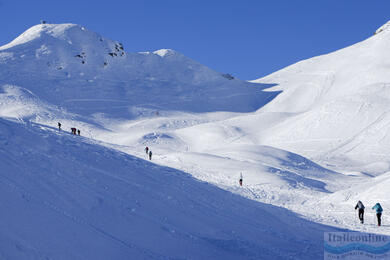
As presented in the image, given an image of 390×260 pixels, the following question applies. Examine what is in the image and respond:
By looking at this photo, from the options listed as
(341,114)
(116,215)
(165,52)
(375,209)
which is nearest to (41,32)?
(165,52)

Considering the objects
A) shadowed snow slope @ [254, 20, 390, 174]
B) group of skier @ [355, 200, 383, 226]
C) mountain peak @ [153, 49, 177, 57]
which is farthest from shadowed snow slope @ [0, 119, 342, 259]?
mountain peak @ [153, 49, 177, 57]

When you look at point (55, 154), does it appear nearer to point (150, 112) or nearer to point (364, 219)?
point (364, 219)

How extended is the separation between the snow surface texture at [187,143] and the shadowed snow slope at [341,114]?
26 centimetres

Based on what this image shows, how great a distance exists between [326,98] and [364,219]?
69896 millimetres

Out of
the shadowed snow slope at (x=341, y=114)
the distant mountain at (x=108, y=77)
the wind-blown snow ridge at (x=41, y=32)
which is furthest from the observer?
the wind-blown snow ridge at (x=41, y=32)

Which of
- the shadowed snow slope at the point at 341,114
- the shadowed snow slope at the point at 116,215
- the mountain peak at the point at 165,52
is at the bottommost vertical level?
the shadowed snow slope at the point at 116,215

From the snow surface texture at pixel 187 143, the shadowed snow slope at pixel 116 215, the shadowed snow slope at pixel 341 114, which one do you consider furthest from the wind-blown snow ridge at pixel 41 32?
the shadowed snow slope at pixel 116 215

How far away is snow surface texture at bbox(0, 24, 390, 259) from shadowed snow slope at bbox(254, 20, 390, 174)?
0.26 meters

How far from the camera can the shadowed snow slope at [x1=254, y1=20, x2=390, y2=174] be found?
55938 millimetres

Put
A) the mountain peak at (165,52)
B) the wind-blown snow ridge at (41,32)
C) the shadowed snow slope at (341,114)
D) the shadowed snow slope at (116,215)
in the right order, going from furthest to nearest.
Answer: the mountain peak at (165,52)
the wind-blown snow ridge at (41,32)
the shadowed snow slope at (341,114)
the shadowed snow slope at (116,215)

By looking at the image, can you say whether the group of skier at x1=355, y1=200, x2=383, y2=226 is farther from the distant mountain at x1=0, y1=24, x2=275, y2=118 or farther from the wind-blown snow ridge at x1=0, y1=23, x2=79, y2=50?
the wind-blown snow ridge at x1=0, y1=23, x2=79, y2=50

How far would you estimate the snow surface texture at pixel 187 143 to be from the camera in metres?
14.8

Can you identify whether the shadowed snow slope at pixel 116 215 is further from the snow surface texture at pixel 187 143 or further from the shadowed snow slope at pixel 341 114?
the shadowed snow slope at pixel 341 114

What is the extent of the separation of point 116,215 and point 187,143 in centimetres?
4872
